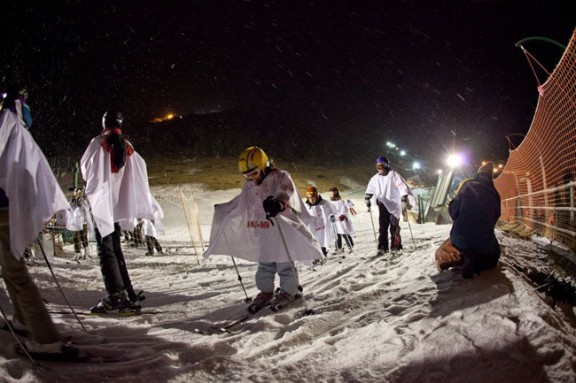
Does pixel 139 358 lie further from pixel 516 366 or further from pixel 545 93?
pixel 545 93

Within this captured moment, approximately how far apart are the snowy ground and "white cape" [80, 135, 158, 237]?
45.5 inches

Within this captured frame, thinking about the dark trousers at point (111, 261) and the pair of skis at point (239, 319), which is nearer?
the pair of skis at point (239, 319)

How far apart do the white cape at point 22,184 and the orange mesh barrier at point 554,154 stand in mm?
5880

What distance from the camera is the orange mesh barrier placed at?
194 inches

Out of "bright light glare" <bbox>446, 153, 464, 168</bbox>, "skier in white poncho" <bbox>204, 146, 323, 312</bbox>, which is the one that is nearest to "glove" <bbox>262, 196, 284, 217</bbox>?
"skier in white poncho" <bbox>204, 146, 323, 312</bbox>

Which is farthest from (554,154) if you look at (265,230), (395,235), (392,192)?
(265,230)

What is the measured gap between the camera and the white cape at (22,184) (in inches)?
96.9

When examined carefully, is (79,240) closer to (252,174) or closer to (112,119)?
(112,119)

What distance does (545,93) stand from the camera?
581 centimetres

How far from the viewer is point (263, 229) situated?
4332 millimetres

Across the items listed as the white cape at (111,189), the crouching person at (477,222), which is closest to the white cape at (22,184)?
the white cape at (111,189)

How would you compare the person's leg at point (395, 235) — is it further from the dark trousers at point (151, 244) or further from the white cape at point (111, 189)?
the dark trousers at point (151, 244)

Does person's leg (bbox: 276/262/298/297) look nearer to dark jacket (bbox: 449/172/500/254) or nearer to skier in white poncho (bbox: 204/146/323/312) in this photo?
skier in white poncho (bbox: 204/146/323/312)

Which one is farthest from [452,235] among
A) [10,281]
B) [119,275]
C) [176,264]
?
[176,264]
